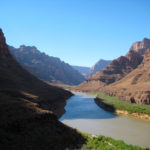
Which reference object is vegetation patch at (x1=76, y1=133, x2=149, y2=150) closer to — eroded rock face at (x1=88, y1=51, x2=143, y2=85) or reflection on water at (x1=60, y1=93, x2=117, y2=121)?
reflection on water at (x1=60, y1=93, x2=117, y2=121)

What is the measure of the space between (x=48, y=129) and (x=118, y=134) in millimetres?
13593

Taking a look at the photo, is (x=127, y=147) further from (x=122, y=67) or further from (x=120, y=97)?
(x=122, y=67)

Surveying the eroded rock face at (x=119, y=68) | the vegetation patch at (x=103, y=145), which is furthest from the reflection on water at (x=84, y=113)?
the eroded rock face at (x=119, y=68)

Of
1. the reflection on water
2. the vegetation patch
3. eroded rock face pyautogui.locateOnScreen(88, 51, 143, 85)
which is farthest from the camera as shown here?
eroded rock face pyautogui.locateOnScreen(88, 51, 143, 85)

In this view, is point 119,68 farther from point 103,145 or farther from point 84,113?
point 103,145

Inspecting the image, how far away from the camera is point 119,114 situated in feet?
154

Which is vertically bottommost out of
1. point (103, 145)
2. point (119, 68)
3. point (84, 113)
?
point (84, 113)

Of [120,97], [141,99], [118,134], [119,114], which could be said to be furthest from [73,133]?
[120,97]

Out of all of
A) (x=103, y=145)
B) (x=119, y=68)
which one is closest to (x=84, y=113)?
(x=103, y=145)

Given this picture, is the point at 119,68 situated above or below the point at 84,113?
above

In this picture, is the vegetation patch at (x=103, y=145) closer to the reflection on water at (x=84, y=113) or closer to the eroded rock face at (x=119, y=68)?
the reflection on water at (x=84, y=113)

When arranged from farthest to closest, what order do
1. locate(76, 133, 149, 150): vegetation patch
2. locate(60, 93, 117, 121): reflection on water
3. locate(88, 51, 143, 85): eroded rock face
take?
locate(88, 51, 143, 85): eroded rock face < locate(60, 93, 117, 121): reflection on water < locate(76, 133, 149, 150): vegetation patch

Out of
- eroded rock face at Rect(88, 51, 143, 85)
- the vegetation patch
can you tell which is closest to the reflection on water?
the vegetation patch

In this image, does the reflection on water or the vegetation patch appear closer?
the vegetation patch
